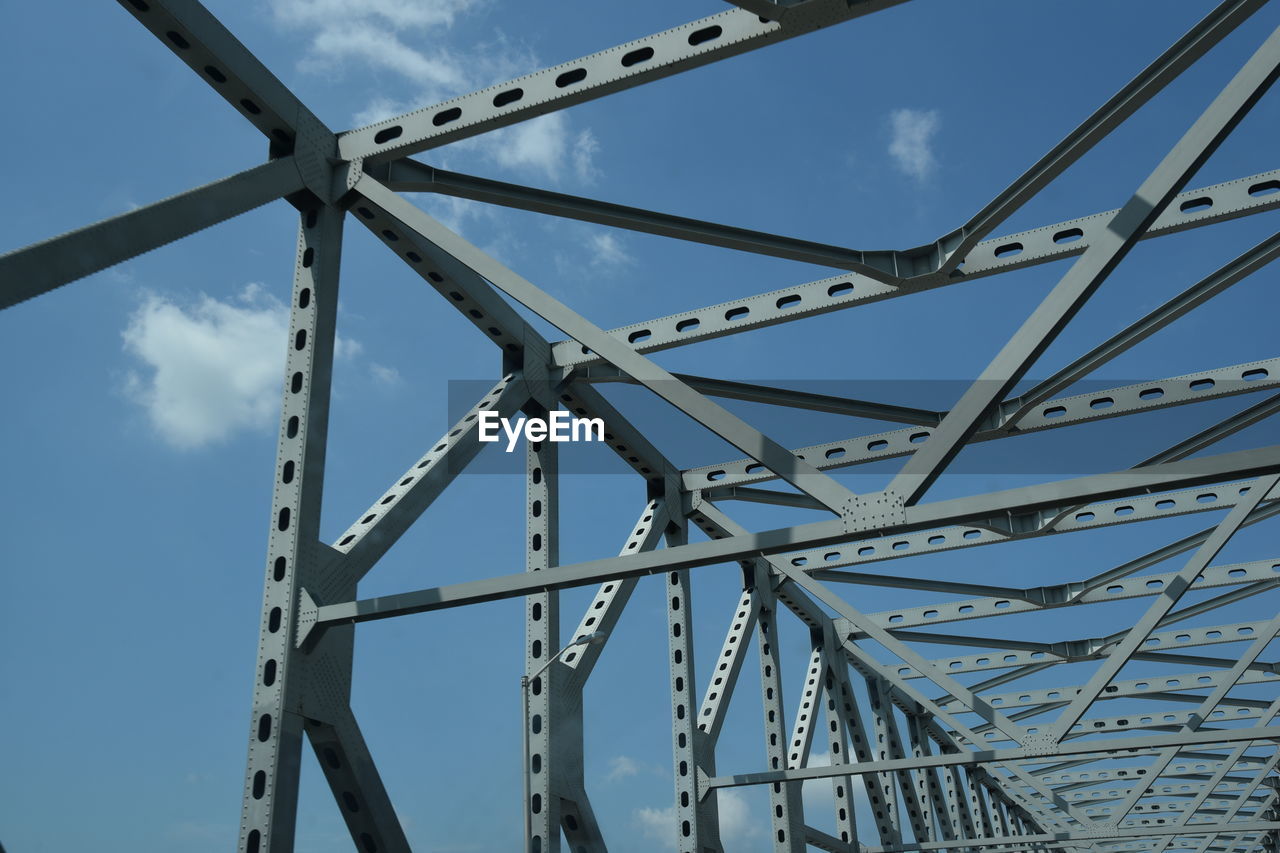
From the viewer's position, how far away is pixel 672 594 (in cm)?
1552

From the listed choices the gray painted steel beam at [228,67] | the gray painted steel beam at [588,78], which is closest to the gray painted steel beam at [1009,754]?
the gray painted steel beam at [588,78]

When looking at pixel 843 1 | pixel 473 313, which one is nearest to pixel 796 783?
pixel 473 313

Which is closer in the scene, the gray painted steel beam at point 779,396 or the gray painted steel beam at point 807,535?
the gray painted steel beam at point 807,535

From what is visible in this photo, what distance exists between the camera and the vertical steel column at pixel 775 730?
16.3 m

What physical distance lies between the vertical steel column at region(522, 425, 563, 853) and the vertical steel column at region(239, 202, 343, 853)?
2.91m

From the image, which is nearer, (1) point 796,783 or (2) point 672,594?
(2) point 672,594

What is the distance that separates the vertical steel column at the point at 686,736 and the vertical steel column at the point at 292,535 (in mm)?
5692

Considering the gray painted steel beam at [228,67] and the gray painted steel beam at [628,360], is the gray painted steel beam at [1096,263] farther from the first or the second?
the gray painted steel beam at [228,67]

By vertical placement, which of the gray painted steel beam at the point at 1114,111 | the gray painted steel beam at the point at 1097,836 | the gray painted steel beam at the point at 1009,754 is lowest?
the gray painted steel beam at the point at 1009,754

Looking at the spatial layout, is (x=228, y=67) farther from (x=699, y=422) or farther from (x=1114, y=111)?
(x=1114, y=111)

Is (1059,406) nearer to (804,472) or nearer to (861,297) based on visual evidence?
(861,297)

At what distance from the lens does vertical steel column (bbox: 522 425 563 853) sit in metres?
11.7

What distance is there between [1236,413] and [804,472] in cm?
743

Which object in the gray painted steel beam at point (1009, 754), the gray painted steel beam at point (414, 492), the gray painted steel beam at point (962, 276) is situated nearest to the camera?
the gray painted steel beam at point (414, 492)
